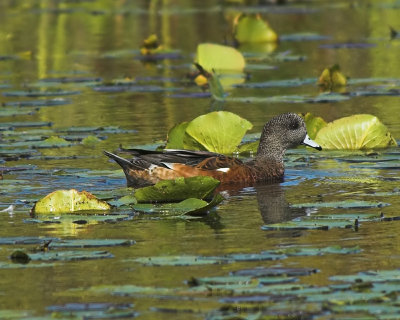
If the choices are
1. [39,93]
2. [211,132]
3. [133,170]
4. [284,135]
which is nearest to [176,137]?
[211,132]

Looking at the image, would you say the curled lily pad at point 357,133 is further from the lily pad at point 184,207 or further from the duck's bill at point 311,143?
the lily pad at point 184,207

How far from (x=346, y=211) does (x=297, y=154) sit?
3.75 metres

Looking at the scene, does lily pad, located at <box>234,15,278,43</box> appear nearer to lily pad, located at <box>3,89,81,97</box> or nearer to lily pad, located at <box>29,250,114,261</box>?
lily pad, located at <box>3,89,81,97</box>

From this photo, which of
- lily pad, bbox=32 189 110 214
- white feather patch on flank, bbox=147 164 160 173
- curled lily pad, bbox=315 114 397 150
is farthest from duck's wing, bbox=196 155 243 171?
lily pad, bbox=32 189 110 214

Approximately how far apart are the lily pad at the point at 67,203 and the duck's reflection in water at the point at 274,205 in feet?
4.58

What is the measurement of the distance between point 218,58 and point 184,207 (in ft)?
29.6

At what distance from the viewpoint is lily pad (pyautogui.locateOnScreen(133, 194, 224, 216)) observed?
8695 millimetres

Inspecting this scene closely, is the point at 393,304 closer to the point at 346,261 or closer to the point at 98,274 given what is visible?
the point at 346,261

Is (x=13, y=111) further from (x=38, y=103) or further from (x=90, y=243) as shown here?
(x=90, y=243)

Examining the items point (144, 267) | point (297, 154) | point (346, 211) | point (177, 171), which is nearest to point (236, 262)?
point (144, 267)

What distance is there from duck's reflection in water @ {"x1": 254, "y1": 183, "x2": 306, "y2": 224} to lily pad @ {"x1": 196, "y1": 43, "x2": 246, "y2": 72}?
6.81 meters

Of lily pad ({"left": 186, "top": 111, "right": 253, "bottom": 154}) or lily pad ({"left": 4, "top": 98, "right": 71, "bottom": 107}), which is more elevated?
lily pad ({"left": 4, "top": 98, "right": 71, "bottom": 107})

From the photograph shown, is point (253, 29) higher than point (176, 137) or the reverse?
higher

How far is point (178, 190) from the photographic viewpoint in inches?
356
